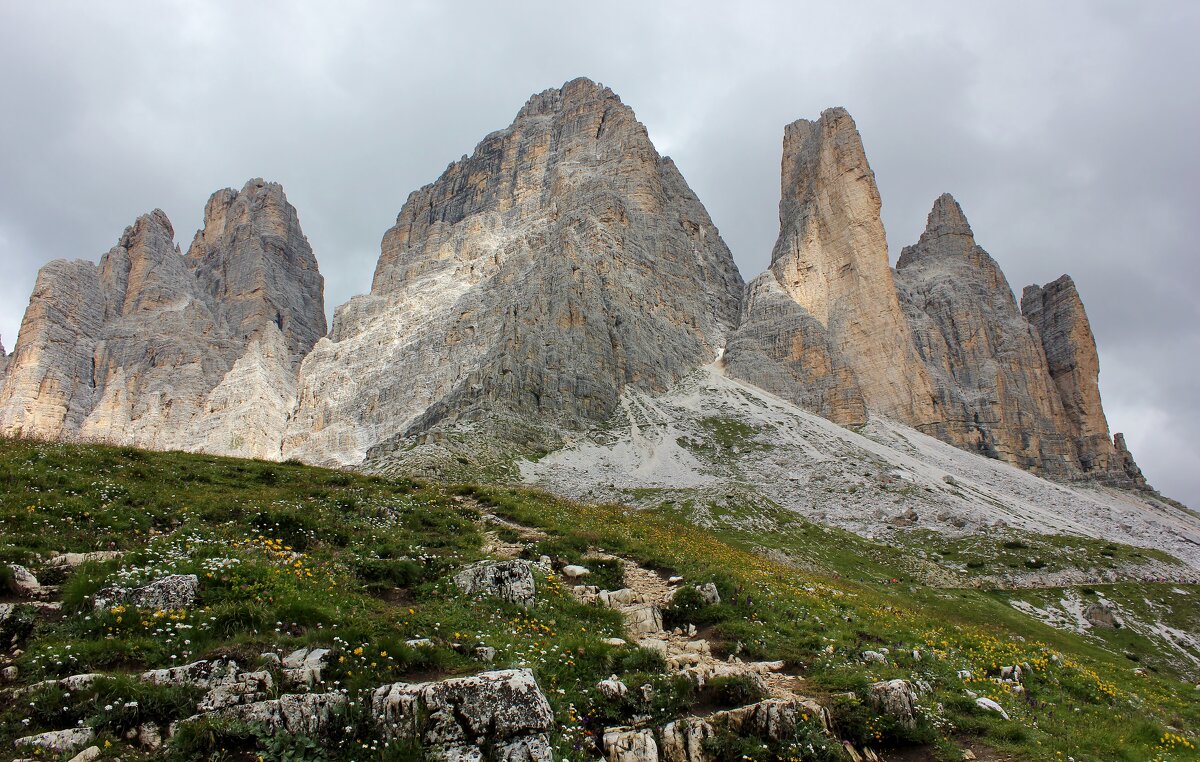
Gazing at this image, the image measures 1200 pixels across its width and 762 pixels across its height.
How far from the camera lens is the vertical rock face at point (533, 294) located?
9488cm

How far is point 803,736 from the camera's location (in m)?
10.0

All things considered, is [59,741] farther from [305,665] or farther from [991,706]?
[991,706]

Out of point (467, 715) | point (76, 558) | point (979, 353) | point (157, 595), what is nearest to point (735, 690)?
point (467, 715)

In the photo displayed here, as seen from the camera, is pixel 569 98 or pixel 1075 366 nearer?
pixel 1075 366

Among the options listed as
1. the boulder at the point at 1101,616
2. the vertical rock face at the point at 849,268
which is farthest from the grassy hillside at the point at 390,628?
the vertical rock face at the point at 849,268

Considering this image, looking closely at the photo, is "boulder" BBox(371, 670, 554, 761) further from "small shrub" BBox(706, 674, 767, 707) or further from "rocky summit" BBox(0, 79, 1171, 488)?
"rocky summit" BBox(0, 79, 1171, 488)

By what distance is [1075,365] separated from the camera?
501 ft

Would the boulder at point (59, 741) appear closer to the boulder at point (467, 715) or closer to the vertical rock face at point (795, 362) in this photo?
the boulder at point (467, 715)

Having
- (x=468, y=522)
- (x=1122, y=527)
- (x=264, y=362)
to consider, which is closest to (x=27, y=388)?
(x=264, y=362)

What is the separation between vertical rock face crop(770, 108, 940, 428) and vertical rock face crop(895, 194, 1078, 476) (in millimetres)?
12591

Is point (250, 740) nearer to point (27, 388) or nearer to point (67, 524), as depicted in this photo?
point (67, 524)

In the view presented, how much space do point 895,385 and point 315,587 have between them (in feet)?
399

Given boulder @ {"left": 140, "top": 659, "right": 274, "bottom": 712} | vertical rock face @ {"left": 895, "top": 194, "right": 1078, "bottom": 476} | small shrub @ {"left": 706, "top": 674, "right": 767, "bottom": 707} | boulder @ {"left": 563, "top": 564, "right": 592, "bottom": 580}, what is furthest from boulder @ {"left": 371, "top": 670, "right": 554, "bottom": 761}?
vertical rock face @ {"left": 895, "top": 194, "right": 1078, "bottom": 476}

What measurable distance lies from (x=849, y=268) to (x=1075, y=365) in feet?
219
